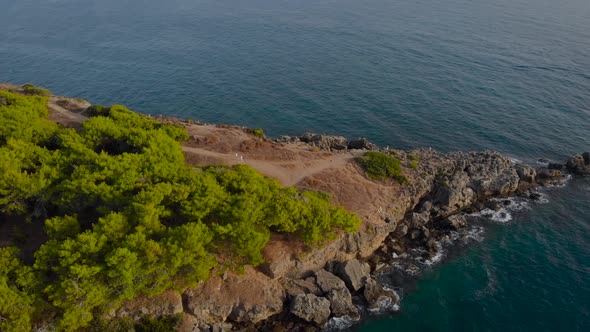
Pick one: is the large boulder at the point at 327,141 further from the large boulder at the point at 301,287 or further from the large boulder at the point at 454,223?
the large boulder at the point at 301,287

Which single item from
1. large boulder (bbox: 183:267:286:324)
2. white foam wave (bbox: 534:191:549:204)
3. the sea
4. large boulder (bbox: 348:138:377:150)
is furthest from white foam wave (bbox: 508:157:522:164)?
large boulder (bbox: 183:267:286:324)

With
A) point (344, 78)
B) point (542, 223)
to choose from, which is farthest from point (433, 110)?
point (542, 223)

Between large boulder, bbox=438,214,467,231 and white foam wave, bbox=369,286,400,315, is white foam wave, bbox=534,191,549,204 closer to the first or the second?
large boulder, bbox=438,214,467,231

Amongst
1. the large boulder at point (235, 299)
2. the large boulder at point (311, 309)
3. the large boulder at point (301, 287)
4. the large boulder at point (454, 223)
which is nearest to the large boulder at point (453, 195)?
the large boulder at point (454, 223)

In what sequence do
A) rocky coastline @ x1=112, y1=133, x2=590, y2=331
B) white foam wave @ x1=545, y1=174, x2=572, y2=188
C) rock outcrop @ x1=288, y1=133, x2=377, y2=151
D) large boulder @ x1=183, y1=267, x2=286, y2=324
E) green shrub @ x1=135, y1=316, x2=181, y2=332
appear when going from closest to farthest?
green shrub @ x1=135, y1=316, x2=181, y2=332 < large boulder @ x1=183, y1=267, x2=286, y2=324 < rocky coastline @ x1=112, y1=133, x2=590, y2=331 < white foam wave @ x1=545, y1=174, x2=572, y2=188 < rock outcrop @ x1=288, y1=133, x2=377, y2=151

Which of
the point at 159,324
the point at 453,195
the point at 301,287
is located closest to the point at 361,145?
the point at 453,195

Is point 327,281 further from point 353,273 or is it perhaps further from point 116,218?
point 116,218
